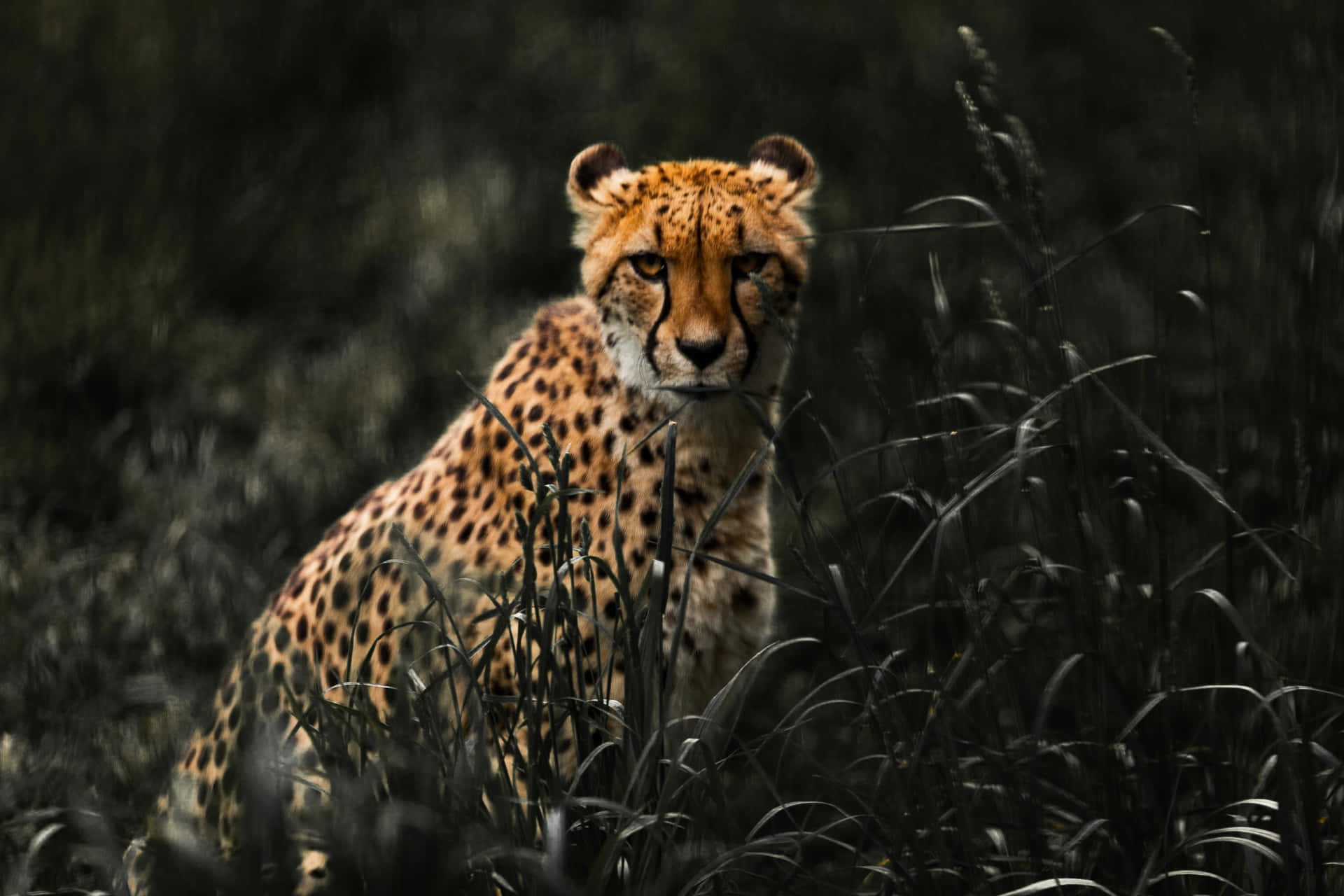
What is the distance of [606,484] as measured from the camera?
2.95 metres

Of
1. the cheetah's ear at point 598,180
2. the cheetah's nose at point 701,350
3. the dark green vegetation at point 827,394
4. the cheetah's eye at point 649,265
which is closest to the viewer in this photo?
the dark green vegetation at point 827,394

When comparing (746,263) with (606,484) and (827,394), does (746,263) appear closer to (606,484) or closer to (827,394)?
(606,484)

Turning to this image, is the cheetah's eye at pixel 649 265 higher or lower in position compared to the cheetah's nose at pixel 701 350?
higher

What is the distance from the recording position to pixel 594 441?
9.70 feet

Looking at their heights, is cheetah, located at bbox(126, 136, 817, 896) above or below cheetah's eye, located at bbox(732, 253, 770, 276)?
below

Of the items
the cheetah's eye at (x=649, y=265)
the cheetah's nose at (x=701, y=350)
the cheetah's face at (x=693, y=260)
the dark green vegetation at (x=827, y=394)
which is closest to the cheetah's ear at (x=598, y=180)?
the cheetah's face at (x=693, y=260)

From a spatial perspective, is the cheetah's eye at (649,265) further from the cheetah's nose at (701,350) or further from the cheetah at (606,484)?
the cheetah's nose at (701,350)

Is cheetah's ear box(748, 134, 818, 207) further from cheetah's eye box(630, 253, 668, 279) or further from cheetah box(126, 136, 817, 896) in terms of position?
cheetah's eye box(630, 253, 668, 279)

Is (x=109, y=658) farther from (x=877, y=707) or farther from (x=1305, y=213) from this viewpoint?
(x=1305, y=213)

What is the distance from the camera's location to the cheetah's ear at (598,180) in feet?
9.59

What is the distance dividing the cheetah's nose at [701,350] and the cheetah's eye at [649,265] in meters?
0.17

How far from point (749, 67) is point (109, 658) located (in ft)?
12.1

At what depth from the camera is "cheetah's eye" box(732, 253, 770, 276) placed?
109 inches

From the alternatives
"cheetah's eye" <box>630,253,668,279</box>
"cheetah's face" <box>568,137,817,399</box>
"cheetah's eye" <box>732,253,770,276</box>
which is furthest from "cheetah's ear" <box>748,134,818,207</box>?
"cheetah's eye" <box>630,253,668,279</box>
